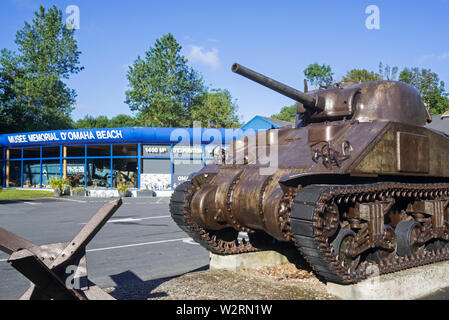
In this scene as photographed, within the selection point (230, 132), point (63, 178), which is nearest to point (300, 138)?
point (230, 132)

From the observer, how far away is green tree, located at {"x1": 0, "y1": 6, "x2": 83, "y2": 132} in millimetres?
42219

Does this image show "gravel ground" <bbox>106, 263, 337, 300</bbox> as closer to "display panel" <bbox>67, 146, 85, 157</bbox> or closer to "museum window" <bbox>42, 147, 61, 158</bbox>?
"display panel" <bbox>67, 146, 85, 157</bbox>

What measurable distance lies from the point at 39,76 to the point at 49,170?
16.1 m

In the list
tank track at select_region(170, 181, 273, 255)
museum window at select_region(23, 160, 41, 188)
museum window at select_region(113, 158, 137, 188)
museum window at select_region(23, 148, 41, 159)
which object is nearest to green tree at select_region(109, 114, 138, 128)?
museum window at select_region(23, 148, 41, 159)

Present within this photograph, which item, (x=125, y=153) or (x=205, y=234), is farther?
(x=125, y=153)

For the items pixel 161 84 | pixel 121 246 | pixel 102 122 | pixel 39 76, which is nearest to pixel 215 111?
pixel 161 84

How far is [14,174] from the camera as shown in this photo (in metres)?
36.9

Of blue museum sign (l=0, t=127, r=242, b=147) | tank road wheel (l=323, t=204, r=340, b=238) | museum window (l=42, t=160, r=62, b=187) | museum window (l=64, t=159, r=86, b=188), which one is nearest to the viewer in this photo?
tank road wheel (l=323, t=204, r=340, b=238)

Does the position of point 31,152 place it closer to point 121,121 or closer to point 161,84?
point 161,84

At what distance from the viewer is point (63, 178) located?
1187 inches

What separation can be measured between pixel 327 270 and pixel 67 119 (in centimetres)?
4952

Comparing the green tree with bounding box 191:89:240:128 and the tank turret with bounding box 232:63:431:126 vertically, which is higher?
the green tree with bounding box 191:89:240:128

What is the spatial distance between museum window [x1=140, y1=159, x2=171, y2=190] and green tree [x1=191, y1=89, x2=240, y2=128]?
19.9m
